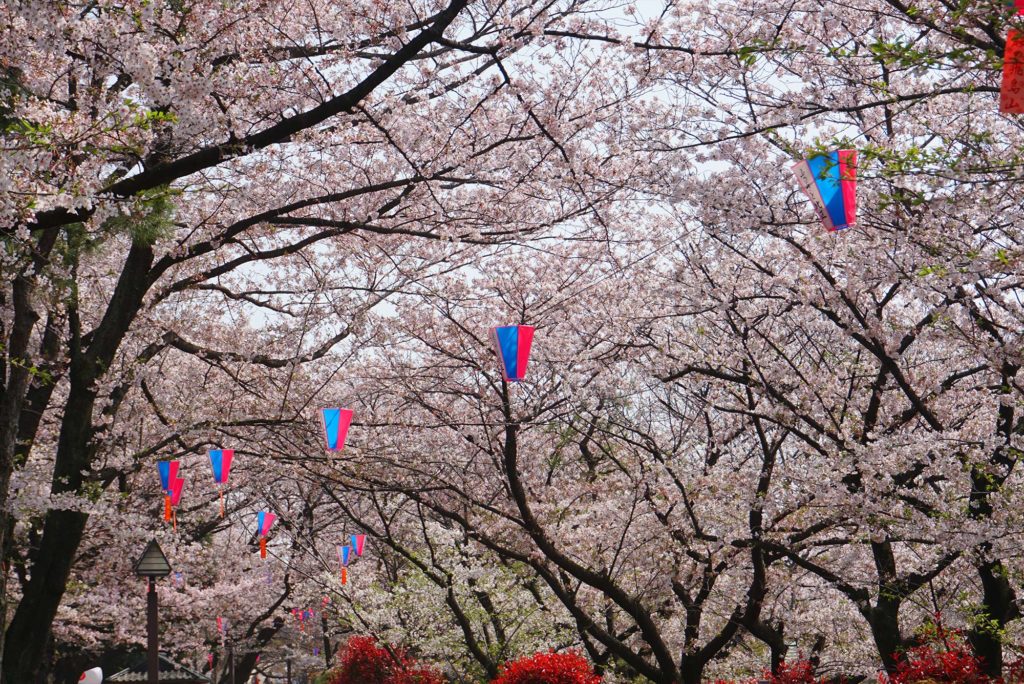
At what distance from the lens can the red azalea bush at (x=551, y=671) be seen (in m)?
9.86

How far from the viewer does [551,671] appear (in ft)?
32.5

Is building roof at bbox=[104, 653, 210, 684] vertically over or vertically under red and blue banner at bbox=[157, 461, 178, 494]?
under

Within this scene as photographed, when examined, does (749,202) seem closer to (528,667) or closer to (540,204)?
(540,204)

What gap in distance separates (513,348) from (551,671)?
4.02 metres

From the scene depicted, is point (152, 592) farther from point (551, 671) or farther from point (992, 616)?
point (992, 616)

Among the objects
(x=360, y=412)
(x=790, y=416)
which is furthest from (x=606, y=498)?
(x=790, y=416)

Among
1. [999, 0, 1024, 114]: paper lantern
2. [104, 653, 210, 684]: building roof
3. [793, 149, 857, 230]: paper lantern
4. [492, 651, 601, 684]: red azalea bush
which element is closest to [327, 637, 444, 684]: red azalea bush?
[104, 653, 210, 684]: building roof

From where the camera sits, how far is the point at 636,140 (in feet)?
24.0

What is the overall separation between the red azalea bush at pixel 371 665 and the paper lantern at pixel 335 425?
6442 millimetres

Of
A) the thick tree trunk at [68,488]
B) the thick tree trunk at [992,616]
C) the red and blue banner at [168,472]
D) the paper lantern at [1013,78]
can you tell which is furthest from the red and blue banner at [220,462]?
the paper lantern at [1013,78]

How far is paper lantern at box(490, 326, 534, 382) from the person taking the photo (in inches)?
293

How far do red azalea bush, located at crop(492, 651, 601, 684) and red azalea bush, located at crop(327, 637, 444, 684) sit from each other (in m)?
4.47

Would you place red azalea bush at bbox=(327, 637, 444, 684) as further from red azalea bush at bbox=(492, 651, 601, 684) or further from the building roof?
red azalea bush at bbox=(492, 651, 601, 684)

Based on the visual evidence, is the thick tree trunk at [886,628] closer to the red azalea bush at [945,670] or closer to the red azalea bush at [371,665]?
the red azalea bush at [945,670]
